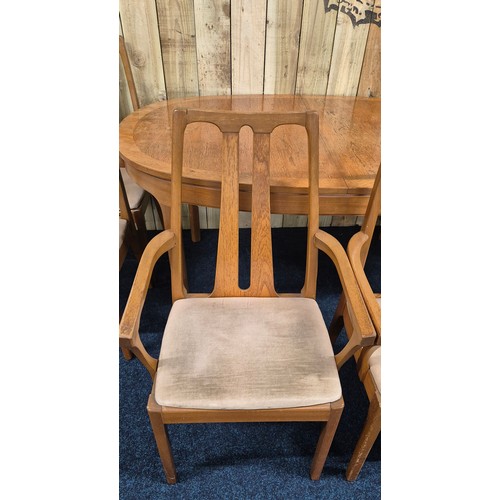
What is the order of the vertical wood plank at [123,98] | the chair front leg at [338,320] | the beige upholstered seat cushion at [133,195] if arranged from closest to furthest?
the chair front leg at [338,320] → the beige upholstered seat cushion at [133,195] → the vertical wood plank at [123,98]

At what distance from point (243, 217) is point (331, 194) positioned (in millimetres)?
1271

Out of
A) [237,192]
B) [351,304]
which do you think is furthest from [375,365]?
[237,192]

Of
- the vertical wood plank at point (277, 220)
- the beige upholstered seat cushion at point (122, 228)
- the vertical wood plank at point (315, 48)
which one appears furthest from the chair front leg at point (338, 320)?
the vertical wood plank at point (315, 48)

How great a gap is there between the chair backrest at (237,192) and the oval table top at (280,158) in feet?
0.18

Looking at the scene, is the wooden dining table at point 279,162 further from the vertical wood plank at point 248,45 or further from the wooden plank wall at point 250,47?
the vertical wood plank at point 248,45

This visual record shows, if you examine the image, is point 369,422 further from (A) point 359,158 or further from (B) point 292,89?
(B) point 292,89

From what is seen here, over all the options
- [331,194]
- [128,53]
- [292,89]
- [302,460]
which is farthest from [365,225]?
[128,53]

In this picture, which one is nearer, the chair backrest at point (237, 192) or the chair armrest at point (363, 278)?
the chair armrest at point (363, 278)

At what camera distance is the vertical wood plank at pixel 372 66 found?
177 cm

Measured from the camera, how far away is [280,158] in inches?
48.9

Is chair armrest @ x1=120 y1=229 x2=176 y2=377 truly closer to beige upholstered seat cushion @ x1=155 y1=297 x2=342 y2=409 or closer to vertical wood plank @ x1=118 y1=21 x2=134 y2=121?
beige upholstered seat cushion @ x1=155 y1=297 x2=342 y2=409

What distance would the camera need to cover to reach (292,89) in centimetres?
192

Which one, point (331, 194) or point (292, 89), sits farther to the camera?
point (292, 89)

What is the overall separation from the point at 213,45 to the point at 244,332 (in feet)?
4.77
